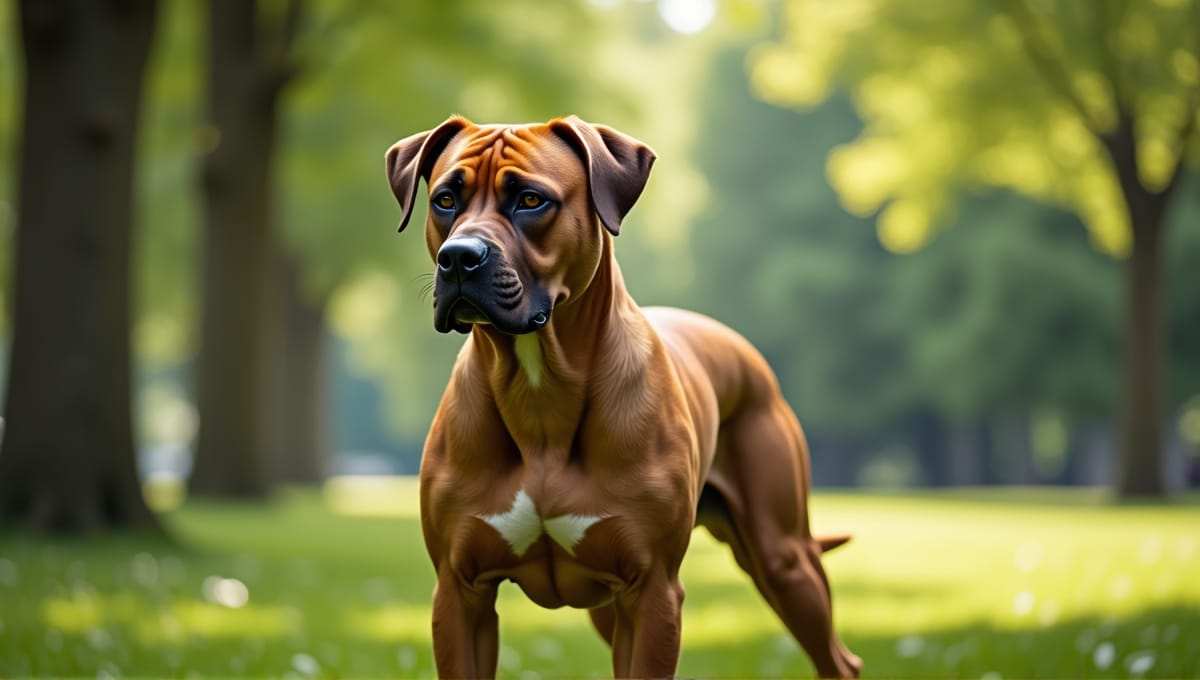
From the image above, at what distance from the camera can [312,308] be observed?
101 ft

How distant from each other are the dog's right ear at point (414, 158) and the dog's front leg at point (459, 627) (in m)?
1.10

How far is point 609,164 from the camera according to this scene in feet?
14.8

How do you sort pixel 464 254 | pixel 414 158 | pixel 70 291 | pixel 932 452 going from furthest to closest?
pixel 932 452 < pixel 70 291 < pixel 414 158 < pixel 464 254

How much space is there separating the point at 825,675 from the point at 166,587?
6.02 m

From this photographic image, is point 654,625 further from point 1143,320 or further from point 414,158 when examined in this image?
point 1143,320

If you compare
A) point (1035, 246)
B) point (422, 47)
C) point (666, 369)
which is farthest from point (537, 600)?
point (1035, 246)

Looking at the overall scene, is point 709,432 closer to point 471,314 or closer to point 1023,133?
point 471,314

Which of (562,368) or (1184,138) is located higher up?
(562,368)

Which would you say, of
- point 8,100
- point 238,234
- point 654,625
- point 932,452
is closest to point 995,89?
point 238,234

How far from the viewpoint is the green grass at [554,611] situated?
24.0 ft

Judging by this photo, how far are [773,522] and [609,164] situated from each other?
178 cm

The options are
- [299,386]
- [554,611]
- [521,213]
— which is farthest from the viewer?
[299,386]

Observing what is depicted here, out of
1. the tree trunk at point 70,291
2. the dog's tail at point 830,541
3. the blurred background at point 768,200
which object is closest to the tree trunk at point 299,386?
the blurred background at point 768,200

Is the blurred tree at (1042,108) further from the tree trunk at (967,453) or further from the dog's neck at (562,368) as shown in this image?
the dog's neck at (562,368)
